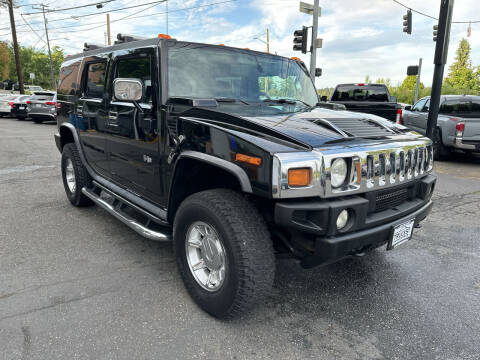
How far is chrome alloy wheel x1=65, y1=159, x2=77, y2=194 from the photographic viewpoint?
4898mm

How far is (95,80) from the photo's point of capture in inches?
160

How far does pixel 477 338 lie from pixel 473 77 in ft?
183

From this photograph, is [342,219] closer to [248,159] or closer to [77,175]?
[248,159]

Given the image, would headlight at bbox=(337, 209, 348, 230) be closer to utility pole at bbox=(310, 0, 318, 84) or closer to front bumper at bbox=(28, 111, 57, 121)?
utility pole at bbox=(310, 0, 318, 84)

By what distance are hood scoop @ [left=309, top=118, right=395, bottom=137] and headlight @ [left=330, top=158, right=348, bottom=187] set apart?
33 cm

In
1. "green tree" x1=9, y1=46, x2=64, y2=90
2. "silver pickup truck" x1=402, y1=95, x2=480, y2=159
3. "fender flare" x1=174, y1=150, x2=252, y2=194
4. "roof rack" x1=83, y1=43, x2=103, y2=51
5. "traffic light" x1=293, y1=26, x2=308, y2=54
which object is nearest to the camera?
"fender flare" x1=174, y1=150, x2=252, y2=194

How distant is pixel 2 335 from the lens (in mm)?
2350

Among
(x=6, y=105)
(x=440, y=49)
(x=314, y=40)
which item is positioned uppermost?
(x=314, y=40)

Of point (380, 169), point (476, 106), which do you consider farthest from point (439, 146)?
point (380, 169)

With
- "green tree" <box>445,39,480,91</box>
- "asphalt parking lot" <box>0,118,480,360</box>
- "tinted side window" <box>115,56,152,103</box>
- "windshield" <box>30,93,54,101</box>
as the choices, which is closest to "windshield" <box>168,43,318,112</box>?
"tinted side window" <box>115,56,152,103</box>

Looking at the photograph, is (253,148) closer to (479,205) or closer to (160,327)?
(160,327)

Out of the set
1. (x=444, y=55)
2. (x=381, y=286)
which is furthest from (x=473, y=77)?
(x=381, y=286)

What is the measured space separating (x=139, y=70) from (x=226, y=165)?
4.85 ft

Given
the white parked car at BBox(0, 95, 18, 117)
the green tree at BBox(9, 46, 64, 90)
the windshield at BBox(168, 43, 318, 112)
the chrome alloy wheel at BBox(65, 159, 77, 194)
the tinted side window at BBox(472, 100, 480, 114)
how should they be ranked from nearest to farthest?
the windshield at BBox(168, 43, 318, 112) → the chrome alloy wheel at BBox(65, 159, 77, 194) → the tinted side window at BBox(472, 100, 480, 114) → the white parked car at BBox(0, 95, 18, 117) → the green tree at BBox(9, 46, 64, 90)
